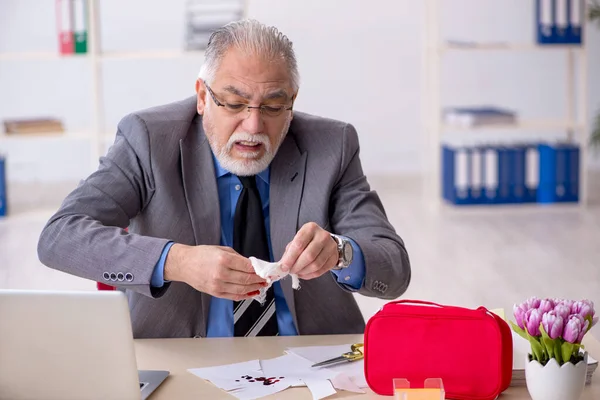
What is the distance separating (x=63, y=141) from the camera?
6883mm

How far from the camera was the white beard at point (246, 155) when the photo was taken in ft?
6.83

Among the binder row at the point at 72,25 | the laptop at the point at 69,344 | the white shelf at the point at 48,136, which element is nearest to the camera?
the laptop at the point at 69,344

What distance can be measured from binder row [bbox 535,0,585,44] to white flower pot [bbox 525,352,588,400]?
4686mm

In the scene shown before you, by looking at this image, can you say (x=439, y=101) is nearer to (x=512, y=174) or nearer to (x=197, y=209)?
(x=512, y=174)

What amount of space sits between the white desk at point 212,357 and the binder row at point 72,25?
3.98 m

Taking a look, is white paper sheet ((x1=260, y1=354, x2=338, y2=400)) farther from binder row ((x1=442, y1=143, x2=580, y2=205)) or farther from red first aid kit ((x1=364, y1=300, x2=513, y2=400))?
binder row ((x1=442, y1=143, x2=580, y2=205))

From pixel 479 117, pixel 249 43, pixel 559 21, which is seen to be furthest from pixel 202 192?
pixel 559 21

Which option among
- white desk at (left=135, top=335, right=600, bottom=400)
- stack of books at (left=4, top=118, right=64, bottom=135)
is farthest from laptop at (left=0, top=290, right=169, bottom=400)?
stack of books at (left=4, top=118, right=64, bottom=135)

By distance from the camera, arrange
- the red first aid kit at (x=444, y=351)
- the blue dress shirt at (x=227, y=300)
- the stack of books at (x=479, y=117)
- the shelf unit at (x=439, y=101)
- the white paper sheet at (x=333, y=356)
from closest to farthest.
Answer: the red first aid kit at (x=444, y=351)
the white paper sheet at (x=333, y=356)
the blue dress shirt at (x=227, y=300)
the shelf unit at (x=439, y=101)
the stack of books at (x=479, y=117)

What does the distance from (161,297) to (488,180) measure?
14.1 feet

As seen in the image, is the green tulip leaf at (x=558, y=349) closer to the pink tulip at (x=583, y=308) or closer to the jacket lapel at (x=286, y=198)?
the pink tulip at (x=583, y=308)

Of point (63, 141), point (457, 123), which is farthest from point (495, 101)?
point (63, 141)

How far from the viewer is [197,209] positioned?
2.12 metres

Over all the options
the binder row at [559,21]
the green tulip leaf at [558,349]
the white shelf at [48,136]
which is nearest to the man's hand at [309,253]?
the green tulip leaf at [558,349]
